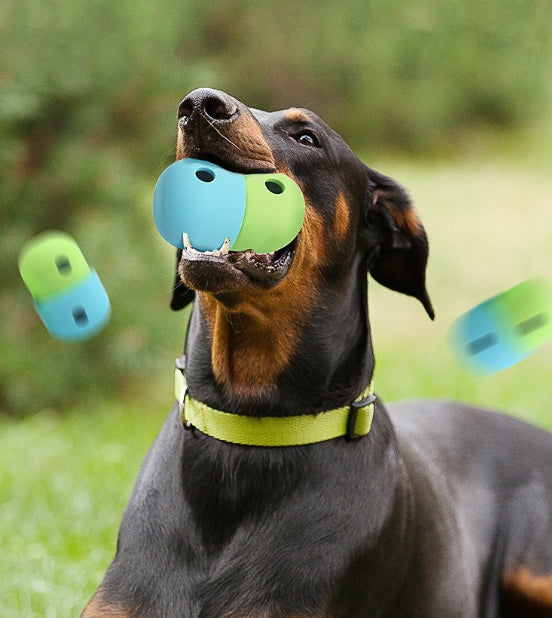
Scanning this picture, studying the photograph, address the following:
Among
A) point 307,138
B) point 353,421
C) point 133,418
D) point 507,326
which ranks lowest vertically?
point 133,418

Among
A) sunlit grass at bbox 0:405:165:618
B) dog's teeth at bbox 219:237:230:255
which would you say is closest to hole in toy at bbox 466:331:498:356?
dog's teeth at bbox 219:237:230:255

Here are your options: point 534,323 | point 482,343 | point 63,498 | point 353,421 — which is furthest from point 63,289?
point 63,498

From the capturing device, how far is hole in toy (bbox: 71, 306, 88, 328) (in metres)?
2.79

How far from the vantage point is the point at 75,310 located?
2.79 meters

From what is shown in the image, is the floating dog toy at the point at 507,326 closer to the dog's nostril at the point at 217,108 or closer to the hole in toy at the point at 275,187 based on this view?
the hole in toy at the point at 275,187

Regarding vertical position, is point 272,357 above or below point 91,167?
above

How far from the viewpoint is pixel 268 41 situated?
508 inches

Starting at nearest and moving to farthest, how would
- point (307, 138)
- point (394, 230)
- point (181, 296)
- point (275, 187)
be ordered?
point (275, 187)
point (307, 138)
point (394, 230)
point (181, 296)

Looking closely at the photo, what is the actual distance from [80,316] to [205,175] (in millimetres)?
537

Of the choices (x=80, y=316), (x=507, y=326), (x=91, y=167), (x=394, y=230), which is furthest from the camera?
(x=91, y=167)

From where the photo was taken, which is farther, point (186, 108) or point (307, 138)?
point (307, 138)

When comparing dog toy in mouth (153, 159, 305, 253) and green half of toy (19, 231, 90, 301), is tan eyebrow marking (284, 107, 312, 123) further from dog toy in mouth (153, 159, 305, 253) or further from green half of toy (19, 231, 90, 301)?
green half of toy (19, 231, 90, 301)

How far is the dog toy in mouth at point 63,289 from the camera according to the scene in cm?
279

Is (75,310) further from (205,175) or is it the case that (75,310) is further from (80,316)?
(205,175)
